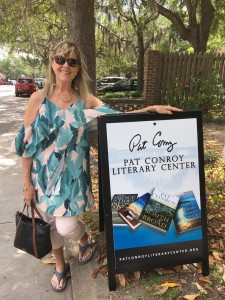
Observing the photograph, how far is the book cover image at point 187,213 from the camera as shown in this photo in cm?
256

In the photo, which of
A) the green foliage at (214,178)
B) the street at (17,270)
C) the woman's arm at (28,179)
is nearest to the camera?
the woman's arm at (28,179)

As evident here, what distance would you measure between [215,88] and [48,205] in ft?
26.4

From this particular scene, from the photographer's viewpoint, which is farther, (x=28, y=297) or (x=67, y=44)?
(x=28, y=297)

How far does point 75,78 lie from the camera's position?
266cm

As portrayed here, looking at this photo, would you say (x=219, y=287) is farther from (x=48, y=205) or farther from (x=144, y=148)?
(x=48, y=205)

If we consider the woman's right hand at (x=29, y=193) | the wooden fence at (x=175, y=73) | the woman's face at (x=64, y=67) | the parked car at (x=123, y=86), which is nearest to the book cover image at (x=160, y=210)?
the woman's right hand at (x=29, y=193)

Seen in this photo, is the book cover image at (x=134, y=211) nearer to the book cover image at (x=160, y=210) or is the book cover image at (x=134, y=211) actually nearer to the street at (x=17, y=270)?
the book cover image at (x=160, y=210)

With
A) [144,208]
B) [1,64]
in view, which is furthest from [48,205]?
[1,64]

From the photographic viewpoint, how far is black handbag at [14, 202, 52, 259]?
8.46ft

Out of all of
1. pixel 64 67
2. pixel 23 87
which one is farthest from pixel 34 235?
pixel 23 87

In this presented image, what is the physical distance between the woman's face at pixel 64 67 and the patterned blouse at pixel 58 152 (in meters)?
0.20

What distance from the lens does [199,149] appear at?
2.53 metres

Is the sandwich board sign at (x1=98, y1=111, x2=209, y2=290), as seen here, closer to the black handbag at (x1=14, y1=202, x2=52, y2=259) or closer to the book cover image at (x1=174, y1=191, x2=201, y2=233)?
the book cover image at (x1=174, y1=191, x2=201, y2=233)

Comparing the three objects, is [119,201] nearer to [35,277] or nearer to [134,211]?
[134,211]
